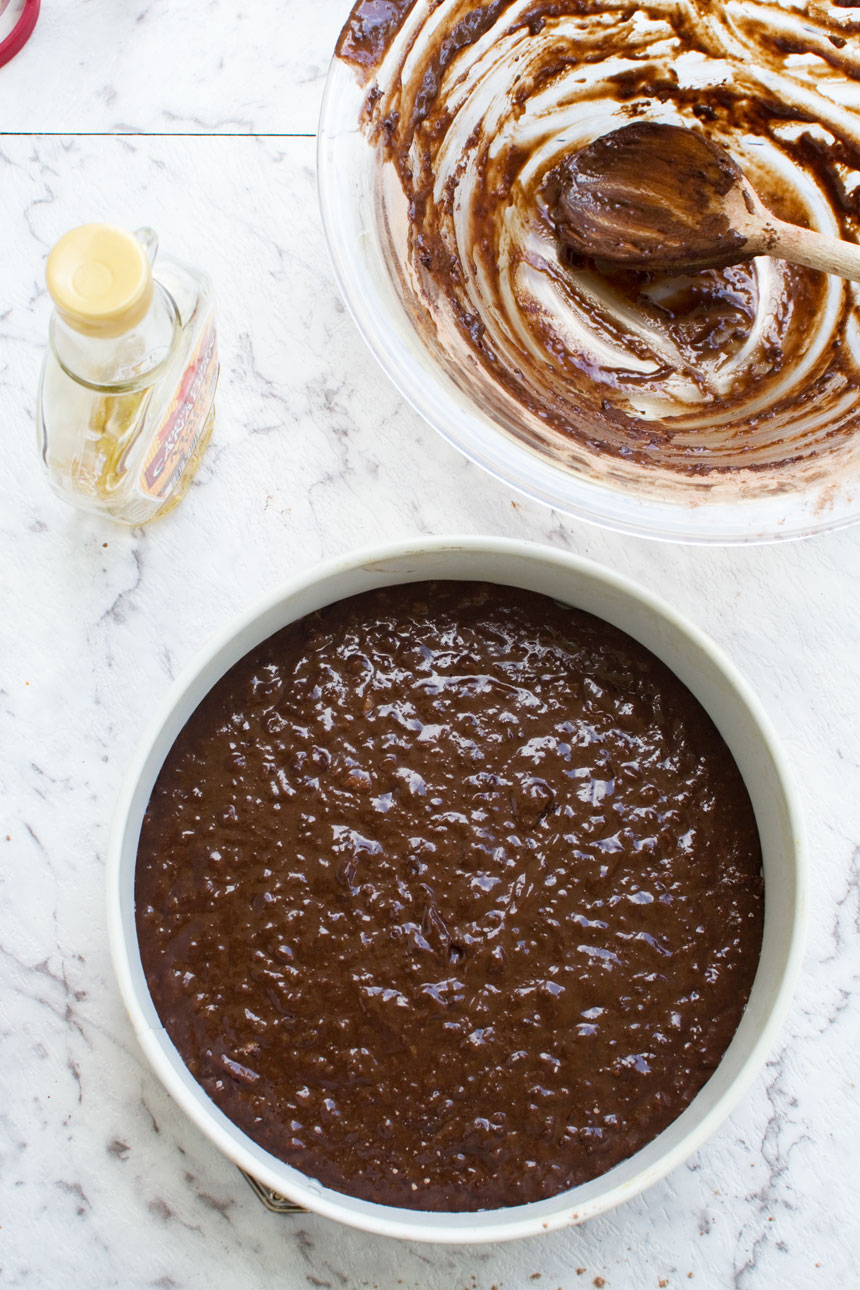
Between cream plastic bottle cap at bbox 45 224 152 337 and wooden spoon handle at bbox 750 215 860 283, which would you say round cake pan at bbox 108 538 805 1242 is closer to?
cream plastic bottle cap at bbox 45 224 152 337

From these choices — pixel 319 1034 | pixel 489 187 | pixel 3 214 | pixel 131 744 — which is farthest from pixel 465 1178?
pixel 3 214

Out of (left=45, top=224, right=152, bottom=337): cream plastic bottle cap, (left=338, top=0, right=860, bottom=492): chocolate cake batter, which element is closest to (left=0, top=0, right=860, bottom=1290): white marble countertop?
(left=338, top=0, right=860, bottom=492): chocolate cake batter

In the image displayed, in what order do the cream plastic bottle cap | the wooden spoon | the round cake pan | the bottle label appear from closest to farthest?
1. the cream plastic bottle cap
2. the round cake pan
3. the bottle label
4. the wooden spoon

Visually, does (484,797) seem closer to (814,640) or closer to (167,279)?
(814,640)

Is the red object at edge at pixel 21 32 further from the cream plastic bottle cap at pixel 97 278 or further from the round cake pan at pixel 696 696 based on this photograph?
the round cake pan at pixel 696 696

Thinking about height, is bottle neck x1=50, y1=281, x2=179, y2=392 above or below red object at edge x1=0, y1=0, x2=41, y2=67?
below

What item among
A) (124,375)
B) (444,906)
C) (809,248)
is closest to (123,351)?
(124,375)
